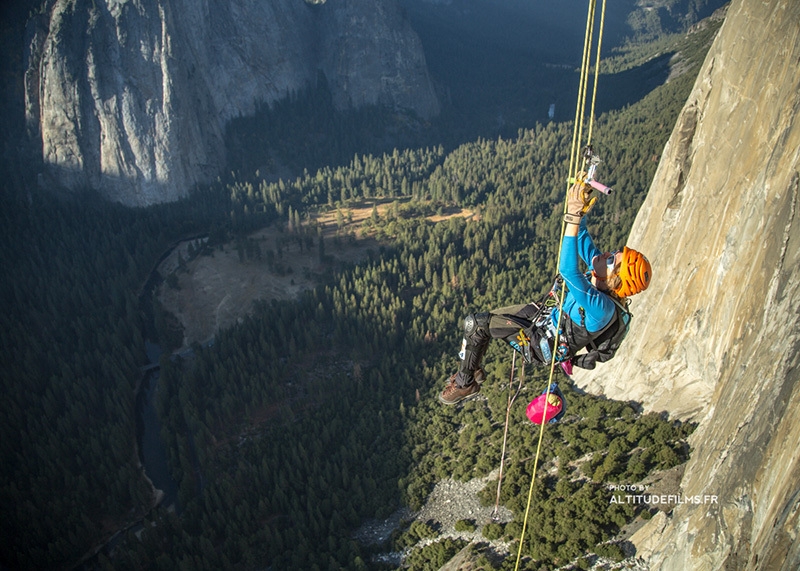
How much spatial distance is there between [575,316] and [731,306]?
18.7m

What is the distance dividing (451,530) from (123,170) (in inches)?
3924

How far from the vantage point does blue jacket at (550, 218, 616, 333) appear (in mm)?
11766

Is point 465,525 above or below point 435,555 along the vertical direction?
above

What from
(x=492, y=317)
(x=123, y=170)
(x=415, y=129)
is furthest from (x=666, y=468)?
(x=415, y=129)

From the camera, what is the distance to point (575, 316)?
42.1 ft

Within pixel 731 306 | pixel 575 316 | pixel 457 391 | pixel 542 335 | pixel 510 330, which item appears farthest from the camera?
pixel 731 306

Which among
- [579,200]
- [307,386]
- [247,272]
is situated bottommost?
[307,386]

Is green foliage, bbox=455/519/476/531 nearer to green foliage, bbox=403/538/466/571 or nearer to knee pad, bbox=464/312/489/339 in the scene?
green foliage, bbox=403/538/466/571

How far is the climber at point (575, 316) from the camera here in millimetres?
11797

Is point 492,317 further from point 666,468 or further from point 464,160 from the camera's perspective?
point 464,160

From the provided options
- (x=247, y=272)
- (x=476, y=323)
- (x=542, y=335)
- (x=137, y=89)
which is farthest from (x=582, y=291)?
(x=137, y=89)

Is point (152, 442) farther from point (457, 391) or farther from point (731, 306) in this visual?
point (731, 306)

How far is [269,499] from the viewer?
48.8 m

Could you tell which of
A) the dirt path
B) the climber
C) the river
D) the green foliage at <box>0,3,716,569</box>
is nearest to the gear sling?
the climber
